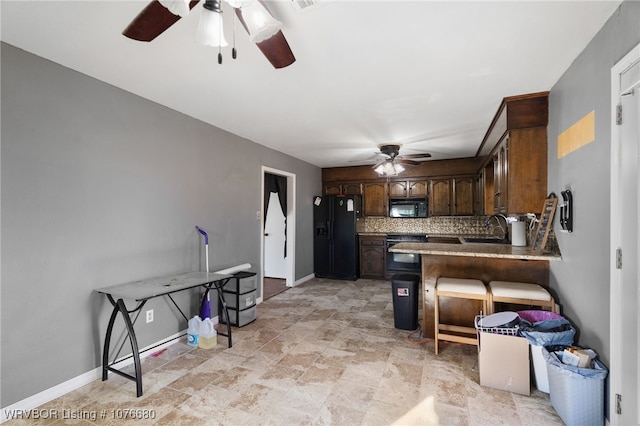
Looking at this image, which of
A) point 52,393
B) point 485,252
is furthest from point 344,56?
point 52,393

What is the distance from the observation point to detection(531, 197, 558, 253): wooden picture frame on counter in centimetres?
256

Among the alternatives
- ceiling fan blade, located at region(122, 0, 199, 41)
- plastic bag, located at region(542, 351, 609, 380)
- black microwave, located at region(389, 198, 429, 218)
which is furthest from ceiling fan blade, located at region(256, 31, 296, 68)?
black microwave, located at region(389, 198, 429, 218)

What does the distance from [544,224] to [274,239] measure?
4676 millimetres

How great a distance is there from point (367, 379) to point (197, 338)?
174 cm

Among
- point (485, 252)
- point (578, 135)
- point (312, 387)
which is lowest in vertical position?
point (312, 387)

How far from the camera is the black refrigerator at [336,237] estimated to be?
6.08m

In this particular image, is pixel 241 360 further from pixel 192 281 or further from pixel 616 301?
pixel 616 301

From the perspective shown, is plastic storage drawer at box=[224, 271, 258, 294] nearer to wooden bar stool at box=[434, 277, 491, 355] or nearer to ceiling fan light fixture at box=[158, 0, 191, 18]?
wooden bar stool at box=[434, 277, 491, 355]

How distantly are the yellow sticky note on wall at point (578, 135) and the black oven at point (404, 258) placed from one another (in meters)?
3.55

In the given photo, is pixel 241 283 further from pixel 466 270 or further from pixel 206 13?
pixel 206 13

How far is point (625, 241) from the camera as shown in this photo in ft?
5.26

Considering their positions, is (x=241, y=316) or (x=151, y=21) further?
(x=241, y=316)

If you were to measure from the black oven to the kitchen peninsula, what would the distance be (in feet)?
8.43

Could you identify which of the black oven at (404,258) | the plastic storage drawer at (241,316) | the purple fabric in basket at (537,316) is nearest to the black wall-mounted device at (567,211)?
the purple fabric in basket at (537,316)
